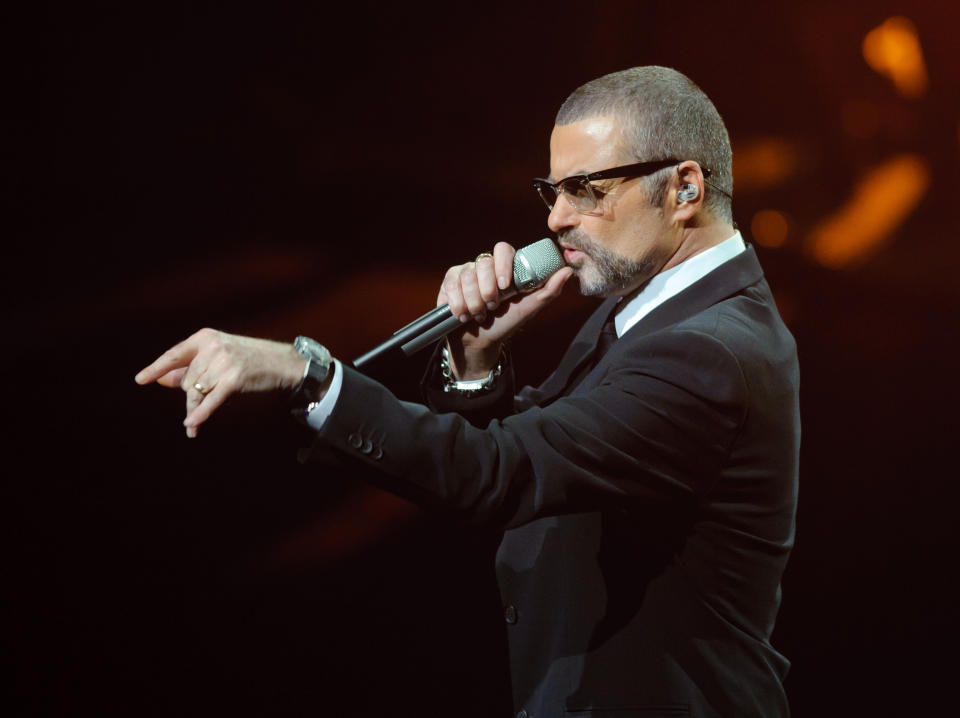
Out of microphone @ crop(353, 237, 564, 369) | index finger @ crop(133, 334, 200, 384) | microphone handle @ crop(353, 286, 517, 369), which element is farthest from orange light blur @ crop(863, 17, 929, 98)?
index finger @ crop(133, 334, 200, 384)

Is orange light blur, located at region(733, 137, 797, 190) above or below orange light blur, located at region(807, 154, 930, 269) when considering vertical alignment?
above

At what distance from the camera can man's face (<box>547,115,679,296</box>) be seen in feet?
4.67

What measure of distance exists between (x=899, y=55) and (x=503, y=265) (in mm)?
1599

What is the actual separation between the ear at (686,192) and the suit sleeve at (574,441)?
13.6 inches

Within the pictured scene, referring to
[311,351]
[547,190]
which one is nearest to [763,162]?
[547,190]

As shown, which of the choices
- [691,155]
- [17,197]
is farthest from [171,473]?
[691,155]

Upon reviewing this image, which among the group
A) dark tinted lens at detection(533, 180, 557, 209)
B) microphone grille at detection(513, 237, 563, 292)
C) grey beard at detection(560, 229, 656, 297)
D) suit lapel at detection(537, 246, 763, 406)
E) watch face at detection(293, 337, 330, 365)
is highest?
dark tinted lens at detection(533, 180, 557, 209)

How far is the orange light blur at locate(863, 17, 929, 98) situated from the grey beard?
4.45 ft

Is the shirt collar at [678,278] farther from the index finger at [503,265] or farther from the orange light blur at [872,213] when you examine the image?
the orange light blur at [872,213]

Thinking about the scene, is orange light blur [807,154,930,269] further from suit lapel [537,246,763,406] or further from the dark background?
suit lapel [537,246,763,406]

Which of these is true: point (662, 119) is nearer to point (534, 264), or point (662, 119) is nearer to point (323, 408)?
point (534, 264)

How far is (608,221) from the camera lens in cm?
145

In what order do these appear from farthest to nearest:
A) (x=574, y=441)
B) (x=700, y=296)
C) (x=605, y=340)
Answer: (x=605, y=340) < (x=700, y=296) < (x=574, y=441)

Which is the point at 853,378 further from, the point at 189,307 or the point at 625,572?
the point at 189,307
